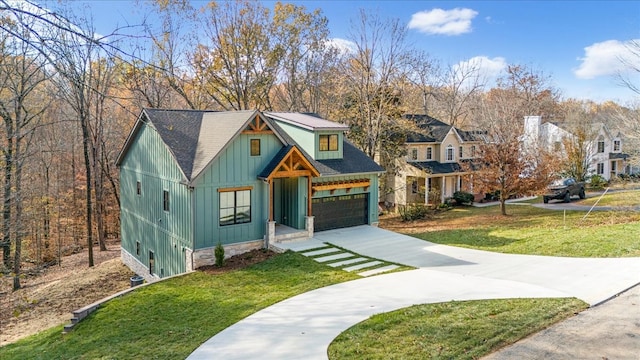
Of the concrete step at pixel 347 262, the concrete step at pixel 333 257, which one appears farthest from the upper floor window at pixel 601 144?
the concrete step at pixel 347 262

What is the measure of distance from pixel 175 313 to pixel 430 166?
929 inches

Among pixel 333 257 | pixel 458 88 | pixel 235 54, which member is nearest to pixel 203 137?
pixel 333 257

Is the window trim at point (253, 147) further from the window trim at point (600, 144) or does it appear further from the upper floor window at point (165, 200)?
the window trim at point (600, 144)

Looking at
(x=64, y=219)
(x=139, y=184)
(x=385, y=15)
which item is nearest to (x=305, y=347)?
(x=139, y=184)

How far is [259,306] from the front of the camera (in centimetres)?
1051

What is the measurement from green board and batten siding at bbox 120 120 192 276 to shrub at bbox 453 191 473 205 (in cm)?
2068

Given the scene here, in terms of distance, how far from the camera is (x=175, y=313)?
35.2 ft

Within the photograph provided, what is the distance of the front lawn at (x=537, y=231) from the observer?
14.6 meters

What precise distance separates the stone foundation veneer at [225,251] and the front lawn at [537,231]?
23.3ft

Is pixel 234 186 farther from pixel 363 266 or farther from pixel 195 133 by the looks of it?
pixel 363 266

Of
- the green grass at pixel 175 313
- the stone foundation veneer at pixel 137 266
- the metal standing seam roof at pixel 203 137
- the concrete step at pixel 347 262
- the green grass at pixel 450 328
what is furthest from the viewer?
the stone foundation veneer at pixel 137 266

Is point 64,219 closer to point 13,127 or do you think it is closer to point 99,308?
point 13,127

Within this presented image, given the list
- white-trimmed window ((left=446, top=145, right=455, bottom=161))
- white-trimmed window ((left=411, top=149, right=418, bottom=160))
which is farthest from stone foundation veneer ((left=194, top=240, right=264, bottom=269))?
white-trimmed window ((left=446, top=145, right=455, bottom=161))

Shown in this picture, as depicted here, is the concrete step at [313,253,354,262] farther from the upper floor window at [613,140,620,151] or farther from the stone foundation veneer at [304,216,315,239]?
the upper floor window at [613,140,620,151]
